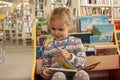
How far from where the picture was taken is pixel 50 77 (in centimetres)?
211

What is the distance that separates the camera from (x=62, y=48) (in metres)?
2.20

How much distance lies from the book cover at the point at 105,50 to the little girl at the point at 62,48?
26.0 inches

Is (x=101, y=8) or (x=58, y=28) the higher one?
(x=101, y=8)

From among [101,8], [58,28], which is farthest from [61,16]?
[101,8]

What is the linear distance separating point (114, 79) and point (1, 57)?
197 inches

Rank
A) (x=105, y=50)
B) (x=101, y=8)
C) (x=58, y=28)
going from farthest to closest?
(x=101, y=8), (x=105, y=50), (x=58, y=28)

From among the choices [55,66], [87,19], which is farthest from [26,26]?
[55,66]

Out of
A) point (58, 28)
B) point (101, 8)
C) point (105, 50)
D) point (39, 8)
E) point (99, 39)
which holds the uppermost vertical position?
point (39, 8)

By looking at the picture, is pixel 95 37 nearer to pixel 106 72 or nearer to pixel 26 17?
pixel 106 72

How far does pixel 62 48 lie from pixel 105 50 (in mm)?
806

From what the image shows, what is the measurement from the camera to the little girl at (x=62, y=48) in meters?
2.05

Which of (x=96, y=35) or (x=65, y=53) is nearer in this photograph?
(x=65, y=53)

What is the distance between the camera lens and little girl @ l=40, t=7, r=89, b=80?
80.7 inches

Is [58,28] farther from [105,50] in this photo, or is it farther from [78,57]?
[105,50]
